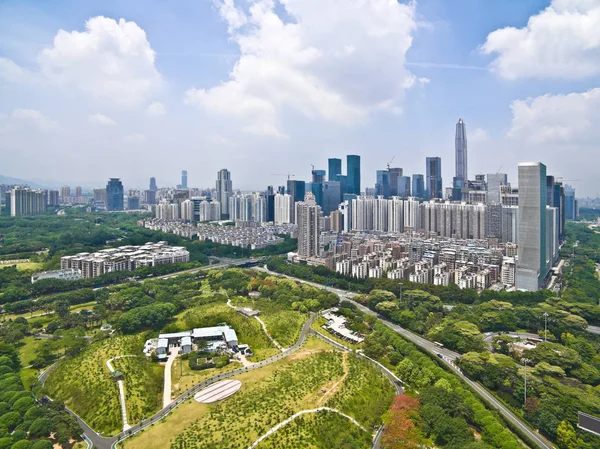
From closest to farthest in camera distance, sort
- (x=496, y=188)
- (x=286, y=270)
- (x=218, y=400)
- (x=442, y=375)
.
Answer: (x=218, y=400), (x=442, y=375), (x=286, y=270), (x=496, y=188)

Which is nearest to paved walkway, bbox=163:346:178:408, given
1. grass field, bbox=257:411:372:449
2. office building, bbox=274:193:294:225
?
grass field, bbox=257:411:372:449

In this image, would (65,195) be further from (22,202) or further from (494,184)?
(494,184)

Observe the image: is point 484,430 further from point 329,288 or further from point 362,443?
point 329,288

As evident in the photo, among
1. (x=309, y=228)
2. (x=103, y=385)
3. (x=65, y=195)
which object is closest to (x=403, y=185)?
(x=309, y=228)

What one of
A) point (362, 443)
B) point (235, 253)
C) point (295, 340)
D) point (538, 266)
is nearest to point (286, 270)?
point (235, 253)

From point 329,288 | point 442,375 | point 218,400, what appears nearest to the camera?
point 218,400

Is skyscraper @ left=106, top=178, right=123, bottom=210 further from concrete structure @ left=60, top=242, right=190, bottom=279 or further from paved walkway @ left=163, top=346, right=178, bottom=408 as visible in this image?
paved walkway @ left=163, top=346, right=178, bottom=408

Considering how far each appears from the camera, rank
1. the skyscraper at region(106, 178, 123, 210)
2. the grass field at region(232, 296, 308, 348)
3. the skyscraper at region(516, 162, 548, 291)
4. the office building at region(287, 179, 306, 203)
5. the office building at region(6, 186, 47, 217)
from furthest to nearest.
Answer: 1. the skyscraper at region(106, 178, 123, 210)
2. the office building at region(287, 179, 306, 203)
3. the office building at region(6, 186, 47, 217)
4. the skyscraper at region(516, 162, 548, 291)
5. the grass field at region(232, 296, 308, 348)
